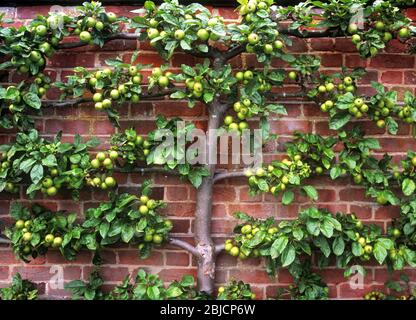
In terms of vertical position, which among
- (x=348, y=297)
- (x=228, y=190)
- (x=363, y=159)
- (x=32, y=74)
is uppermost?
(x=32, y=74)

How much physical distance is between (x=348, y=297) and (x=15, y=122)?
1788 mm

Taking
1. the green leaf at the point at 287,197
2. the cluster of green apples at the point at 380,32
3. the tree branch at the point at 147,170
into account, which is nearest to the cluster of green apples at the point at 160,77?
the tree branch at the point at 147,170

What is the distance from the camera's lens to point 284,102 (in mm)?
2164

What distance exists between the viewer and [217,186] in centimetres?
218

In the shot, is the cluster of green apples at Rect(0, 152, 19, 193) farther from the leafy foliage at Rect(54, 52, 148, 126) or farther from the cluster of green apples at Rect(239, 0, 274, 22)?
the cluster of green apples at Rect(239, 0, 274, 22)

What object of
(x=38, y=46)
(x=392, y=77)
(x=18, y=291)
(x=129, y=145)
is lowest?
(x=18, y=291)

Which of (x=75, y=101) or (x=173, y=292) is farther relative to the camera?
(x=75, y=101)

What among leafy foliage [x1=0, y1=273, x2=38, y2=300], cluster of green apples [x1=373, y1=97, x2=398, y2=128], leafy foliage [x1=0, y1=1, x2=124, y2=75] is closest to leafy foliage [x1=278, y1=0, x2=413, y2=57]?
cluster of green apples [x1=373, y1=97, x2=398, y2=128]

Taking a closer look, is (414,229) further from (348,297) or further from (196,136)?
(196,136)

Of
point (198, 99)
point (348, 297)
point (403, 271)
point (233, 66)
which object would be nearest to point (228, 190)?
point (198, 99)

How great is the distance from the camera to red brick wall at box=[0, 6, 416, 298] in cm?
216

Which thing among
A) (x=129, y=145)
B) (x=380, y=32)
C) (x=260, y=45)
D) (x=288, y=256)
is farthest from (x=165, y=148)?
(x=380, y=32)

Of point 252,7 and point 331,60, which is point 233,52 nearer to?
point 252,7

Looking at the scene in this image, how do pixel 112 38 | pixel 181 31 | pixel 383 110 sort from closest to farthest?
1. pixel 181 31
2. pixel 383 110
3. pixel 112 38
